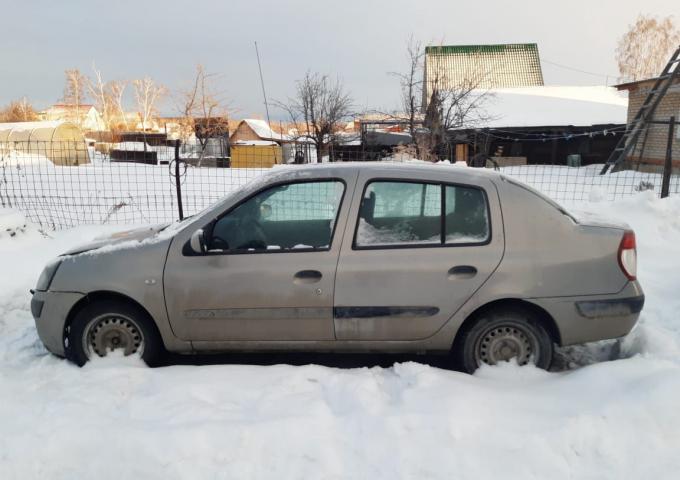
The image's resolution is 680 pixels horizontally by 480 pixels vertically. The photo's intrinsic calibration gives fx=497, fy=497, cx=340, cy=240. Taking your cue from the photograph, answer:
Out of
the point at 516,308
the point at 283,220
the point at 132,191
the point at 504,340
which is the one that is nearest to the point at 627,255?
the point at 516,308

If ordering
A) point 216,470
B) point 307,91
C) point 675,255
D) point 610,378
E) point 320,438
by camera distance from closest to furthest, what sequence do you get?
point 216,470
point 320,438
point 610,378
point 675,255
point 307,91

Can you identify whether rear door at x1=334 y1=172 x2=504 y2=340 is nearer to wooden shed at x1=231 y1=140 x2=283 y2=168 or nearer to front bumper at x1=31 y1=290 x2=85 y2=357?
front bumper at x1=31 y1=290 x2=85 y2=357

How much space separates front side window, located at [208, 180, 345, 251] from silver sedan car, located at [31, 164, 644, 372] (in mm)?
10

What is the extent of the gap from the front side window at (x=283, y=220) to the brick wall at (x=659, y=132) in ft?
59.5

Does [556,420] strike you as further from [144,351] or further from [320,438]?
[144,351]

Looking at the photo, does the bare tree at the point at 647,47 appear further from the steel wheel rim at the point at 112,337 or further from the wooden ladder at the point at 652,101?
the steel wheel rim at the point at 112,337

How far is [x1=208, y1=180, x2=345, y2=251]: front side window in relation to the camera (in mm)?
3518

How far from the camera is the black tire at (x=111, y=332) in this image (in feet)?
11.7

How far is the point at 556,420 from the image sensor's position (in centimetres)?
282

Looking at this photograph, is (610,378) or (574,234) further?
(574,234)

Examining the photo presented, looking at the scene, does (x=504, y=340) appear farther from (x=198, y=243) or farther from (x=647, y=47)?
(x=647, y=47)

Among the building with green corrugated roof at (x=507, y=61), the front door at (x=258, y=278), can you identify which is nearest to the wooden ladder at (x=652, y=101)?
the building with green corrugated roof at (x=507, y=61)

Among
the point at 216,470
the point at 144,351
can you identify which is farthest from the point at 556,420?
the point at 144,351

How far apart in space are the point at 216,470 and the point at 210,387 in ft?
2.55
